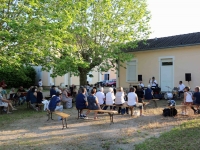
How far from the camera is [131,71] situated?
816 inches

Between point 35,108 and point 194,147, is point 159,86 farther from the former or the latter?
point 194,147

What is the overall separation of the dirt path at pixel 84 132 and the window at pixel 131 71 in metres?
10.1

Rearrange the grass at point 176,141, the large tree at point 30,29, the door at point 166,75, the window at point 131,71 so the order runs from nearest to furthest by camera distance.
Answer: the grass at point 176,141 < the large tree at point 30,29 < the door at point 166,75 < the window at point 131,71

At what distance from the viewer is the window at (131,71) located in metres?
20.5

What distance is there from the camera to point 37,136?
7.45 meters

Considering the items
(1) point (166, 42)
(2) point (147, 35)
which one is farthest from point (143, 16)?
(1) point (166, 42)

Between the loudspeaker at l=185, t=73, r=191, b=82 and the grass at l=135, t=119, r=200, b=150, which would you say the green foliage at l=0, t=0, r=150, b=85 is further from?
the grass at l=135, t=119, r=200, b=150

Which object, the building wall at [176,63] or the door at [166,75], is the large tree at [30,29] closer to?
the building wall at [176,63]

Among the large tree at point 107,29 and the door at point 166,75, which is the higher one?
the large tree at point 107,29

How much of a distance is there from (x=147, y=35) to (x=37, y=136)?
1267 centimetres

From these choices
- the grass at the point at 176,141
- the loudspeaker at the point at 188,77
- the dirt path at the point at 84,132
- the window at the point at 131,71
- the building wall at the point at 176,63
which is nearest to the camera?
the grass at the point at 176,141

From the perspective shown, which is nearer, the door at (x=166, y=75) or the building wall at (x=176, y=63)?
the building wall at (x=176, y=63)

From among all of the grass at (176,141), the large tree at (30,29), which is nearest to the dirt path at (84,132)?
the grass at (176,141)

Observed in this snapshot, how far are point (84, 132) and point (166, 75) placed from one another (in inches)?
469
